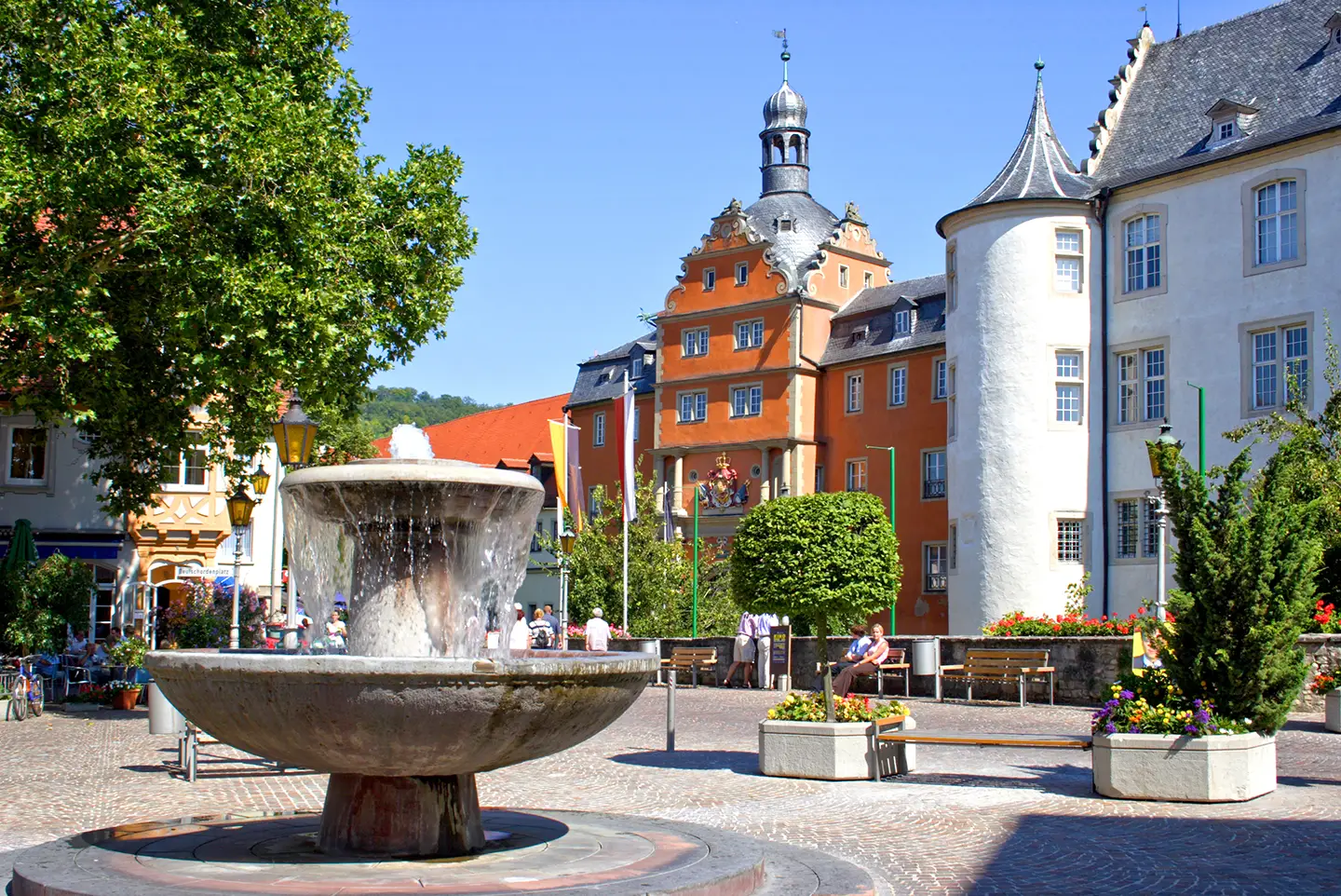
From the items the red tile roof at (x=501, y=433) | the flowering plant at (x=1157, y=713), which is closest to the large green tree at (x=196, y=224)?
the flowering plant at (x=1157, y=713)

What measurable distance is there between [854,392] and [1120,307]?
15372 millimetres

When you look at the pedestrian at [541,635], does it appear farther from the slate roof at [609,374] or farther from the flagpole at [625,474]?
the slate roof at [609,374]

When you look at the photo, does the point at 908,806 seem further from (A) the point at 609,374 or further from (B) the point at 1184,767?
(A) the point at 609,374

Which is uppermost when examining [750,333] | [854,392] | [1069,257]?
[750,333]

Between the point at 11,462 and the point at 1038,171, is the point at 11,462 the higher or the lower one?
the lower one

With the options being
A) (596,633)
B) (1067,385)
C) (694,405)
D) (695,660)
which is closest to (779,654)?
(695,660)

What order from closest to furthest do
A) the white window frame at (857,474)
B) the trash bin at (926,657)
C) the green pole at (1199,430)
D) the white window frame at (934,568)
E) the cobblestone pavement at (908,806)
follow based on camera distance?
the cobblestone pavement at (908,806)
the trash bin at (926,657)
the green pole at (1199,430)
the white window frame at (934,568)
the white window frame at (857,474)

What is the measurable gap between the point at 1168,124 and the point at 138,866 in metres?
37.1

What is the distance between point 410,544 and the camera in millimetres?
8531

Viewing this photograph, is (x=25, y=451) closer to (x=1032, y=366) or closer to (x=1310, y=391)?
(x=1032, y=366)

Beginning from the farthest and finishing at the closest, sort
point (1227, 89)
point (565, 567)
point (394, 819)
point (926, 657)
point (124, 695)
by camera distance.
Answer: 1. point (565, 567)
2. point (1227, 89)
3. point (926, 657)
4. point (124, 695)
5. point (394, 819)

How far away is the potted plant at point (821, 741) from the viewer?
14.0m

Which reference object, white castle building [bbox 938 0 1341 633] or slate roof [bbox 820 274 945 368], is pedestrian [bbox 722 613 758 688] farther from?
slate roof [bbox 820 274 945 368]

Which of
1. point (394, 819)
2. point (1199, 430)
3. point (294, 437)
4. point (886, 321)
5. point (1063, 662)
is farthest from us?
point (886, 321)
